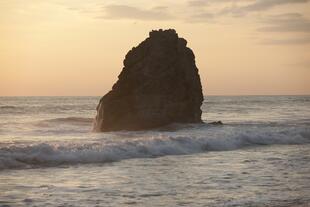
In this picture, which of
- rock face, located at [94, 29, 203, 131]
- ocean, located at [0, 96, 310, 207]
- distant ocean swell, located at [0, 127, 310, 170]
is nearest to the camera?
ocean, located at [0, 96, 310, 207]

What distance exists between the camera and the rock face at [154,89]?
3875cm

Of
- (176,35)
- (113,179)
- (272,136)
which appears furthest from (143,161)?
(176,35)

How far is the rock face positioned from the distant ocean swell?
807 cm

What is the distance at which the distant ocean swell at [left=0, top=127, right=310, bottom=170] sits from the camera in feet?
Answer: 67.7

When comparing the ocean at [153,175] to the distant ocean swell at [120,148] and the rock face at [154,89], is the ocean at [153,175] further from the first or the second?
the rock face at [154,89]

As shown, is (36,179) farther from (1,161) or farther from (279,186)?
(279,186)

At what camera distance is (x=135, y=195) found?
13.6 meters

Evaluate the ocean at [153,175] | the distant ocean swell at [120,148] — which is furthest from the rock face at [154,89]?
the ocean at [153,175]

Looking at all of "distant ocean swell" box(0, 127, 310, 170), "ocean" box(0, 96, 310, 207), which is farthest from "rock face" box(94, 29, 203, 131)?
"ocean" box(0, 96, 310, 207)

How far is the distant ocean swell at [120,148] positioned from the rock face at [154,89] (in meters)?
8.07

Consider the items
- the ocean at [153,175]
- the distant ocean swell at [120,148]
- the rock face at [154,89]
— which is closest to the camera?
the ocean at [153,175]

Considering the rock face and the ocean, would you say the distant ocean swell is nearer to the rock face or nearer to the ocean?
the ocean

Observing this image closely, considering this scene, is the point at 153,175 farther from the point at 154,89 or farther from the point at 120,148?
the point at 154,89

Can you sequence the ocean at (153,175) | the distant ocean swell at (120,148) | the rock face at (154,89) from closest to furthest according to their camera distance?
the ocean at (153,175) → the distant ocean swell at (120,148) → the rock face at (154,89)
